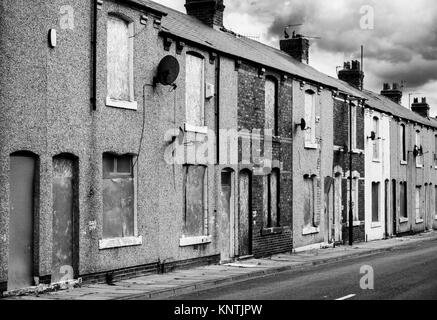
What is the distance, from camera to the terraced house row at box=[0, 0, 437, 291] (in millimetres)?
14297

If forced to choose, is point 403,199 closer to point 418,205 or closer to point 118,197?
point 418,205

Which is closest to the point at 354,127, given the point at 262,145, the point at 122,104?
the point at 262,145

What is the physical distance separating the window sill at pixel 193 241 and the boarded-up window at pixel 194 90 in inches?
126

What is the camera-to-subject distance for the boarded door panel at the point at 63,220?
15047 mm

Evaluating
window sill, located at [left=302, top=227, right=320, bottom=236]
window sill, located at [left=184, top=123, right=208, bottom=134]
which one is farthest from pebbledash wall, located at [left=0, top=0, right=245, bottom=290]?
window sill, located at [left=302, top=227, right=320, bottom=236]

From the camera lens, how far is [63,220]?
1529 centimetres

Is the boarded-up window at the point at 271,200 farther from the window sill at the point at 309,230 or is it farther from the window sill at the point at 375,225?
the window sill at the point at 375,225

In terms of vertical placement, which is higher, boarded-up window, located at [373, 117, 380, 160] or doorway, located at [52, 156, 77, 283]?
boarded-up window, located at [373, 117, 380, 160]

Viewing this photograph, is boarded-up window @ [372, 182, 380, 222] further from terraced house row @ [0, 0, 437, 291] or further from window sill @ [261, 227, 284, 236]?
window sill @ [261, 227, 284, 236]

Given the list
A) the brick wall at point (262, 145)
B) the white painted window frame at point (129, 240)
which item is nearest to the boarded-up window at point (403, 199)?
the brick wall at point (262, 145)

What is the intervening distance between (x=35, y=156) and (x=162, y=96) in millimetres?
4966

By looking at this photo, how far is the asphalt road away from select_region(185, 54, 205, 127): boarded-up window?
497 centimetres
